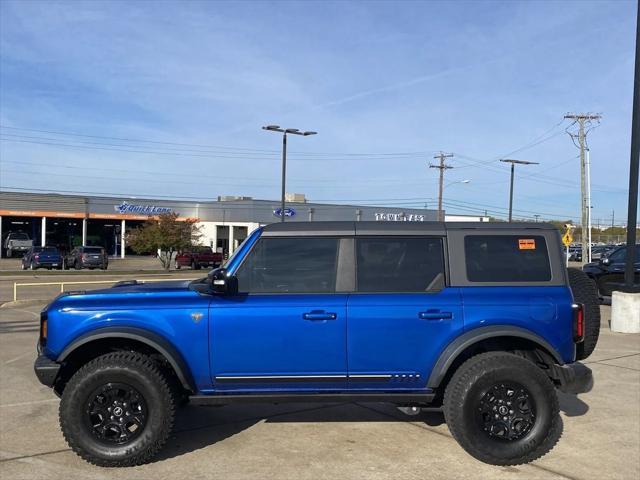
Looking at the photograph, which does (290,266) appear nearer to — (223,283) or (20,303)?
(223,283)

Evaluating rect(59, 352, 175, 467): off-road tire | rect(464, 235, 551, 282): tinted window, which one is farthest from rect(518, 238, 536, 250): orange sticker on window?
rect(59, 352, 175, 467): off-road tire

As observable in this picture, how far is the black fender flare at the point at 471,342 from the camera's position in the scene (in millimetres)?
4465

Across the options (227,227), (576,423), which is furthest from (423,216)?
(576,423)

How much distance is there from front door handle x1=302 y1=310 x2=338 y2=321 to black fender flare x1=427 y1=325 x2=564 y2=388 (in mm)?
887

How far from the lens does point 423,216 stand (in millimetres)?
75062

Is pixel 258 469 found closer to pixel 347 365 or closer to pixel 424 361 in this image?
pixel 347 365

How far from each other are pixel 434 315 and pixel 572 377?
116cm

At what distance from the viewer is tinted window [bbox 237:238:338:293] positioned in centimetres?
463

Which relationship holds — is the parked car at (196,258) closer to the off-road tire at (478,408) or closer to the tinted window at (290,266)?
the tinted window at (290,266)

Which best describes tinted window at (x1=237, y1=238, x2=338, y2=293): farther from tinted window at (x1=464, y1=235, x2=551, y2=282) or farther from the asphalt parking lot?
the asphalt parking lot

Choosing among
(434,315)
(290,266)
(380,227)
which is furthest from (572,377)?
(290,266)

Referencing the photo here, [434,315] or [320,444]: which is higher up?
[434,315]

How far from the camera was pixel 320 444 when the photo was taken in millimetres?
4848

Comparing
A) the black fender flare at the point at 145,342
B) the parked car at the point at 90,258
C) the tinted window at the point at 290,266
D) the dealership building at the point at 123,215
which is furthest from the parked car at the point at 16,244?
the tinted window at the point at 290,266
